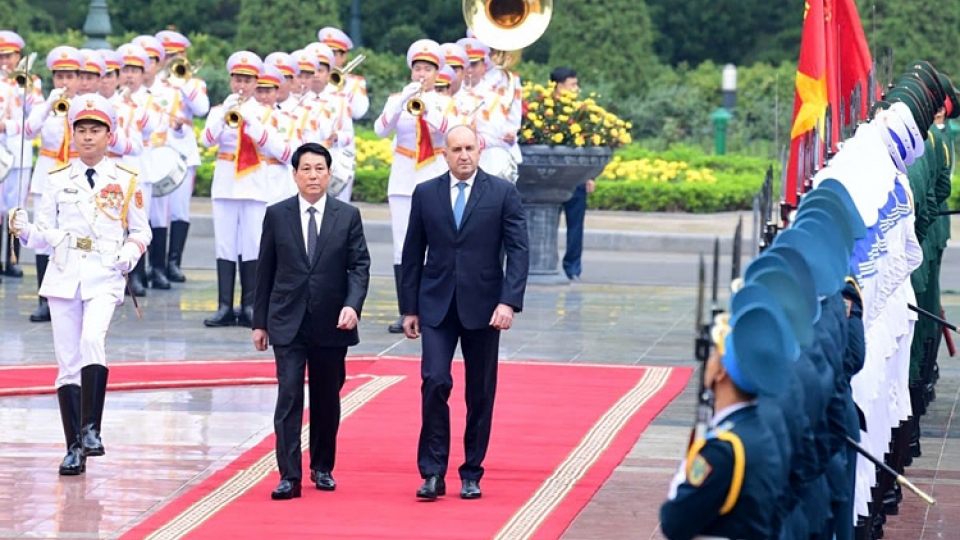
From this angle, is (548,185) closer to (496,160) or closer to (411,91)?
(496,160)

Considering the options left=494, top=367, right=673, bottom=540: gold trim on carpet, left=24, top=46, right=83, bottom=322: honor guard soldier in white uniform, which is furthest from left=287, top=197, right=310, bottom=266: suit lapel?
left=24, top=46, right=83, bottom=322: honor guard soldier in white uniform

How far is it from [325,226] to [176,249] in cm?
918

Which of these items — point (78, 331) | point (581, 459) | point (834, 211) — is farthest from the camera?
point (581, 459)

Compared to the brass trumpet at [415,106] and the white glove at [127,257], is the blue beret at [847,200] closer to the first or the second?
the white glove at [127,257]

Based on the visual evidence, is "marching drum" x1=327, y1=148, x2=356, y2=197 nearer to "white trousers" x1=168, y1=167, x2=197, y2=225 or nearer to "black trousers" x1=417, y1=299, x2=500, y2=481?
"white trousers" x1=168, y1=167, x2=197, y2=225

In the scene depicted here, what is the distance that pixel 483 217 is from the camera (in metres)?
10.5

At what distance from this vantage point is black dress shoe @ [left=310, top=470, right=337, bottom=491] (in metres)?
10.5

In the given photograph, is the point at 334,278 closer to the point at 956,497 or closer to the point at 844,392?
the point at 956,497

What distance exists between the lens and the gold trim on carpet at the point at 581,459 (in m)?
9.79

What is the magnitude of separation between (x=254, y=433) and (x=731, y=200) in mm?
14075

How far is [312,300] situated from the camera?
34.1ft

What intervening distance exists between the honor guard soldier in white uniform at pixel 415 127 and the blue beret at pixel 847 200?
25.0 ft

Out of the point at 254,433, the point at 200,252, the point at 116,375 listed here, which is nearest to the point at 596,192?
the point at 200,252

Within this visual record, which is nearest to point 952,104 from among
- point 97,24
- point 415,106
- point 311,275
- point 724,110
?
point 415,106
